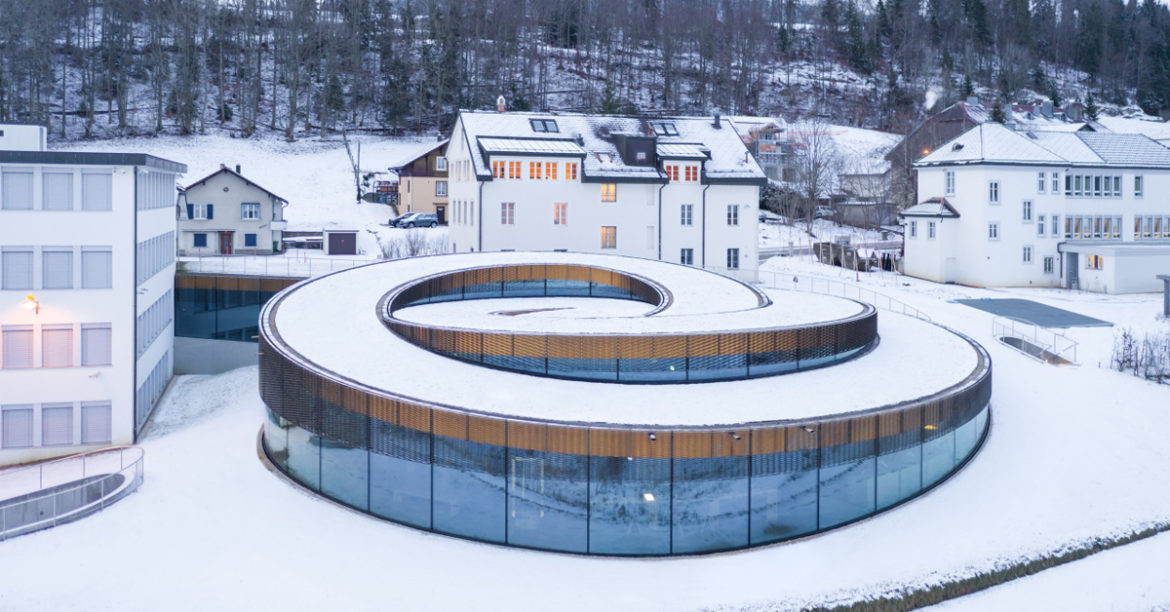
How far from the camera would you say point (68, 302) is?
32875mm

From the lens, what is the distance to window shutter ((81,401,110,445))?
108 feet

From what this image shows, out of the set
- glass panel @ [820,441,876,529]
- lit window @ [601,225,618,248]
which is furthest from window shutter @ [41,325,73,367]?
lit window @ [601,225,618,248]

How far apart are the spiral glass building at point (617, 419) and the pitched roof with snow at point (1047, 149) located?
90.3 feet

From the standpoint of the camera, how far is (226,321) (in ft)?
146

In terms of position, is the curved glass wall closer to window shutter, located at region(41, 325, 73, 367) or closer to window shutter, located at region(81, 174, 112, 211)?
window shutter, located at region(41, 325, 73, 367)

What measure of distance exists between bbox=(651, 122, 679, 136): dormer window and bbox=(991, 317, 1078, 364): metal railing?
2115 centimetres

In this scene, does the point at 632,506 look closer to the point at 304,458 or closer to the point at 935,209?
the point at 304,458

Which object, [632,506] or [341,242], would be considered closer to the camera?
[632,506]

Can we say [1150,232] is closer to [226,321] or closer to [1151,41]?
[226,321]

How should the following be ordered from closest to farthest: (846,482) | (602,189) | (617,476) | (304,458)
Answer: (617,476) < (846,482) < (304,458) < (602,189)

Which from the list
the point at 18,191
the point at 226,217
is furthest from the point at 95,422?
the point at 226,217

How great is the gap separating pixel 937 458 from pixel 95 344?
26677 millimetres

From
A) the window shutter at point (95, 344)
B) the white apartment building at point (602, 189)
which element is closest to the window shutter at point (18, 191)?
the window shutter at point (95, 344)

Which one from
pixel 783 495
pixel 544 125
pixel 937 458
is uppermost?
pixel 544 125
